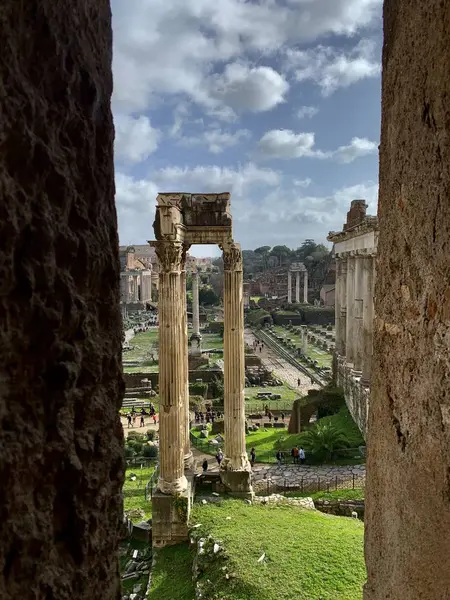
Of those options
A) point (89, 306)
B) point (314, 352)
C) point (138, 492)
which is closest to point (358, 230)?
point (138, 492)

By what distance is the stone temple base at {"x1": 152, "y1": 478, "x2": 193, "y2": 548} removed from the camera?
10609mm

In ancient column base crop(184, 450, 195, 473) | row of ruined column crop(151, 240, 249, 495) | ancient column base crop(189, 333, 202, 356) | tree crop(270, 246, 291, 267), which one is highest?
tree crop(270, 246, 291, 267)

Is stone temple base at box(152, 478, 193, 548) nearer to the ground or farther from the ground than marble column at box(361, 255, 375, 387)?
nearer to the ground

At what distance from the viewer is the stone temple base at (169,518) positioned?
10609 mm

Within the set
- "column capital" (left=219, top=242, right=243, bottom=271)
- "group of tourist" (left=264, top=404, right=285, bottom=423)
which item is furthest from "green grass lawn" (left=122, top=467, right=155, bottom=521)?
"group of tourist" (left=264, top=404, right=285, bottom=423)

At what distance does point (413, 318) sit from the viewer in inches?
98.3

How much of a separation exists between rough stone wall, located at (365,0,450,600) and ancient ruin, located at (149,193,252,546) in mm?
7965

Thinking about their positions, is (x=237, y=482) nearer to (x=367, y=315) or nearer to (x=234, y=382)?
(x=234, y=382)

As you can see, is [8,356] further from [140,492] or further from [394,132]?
[140,492]

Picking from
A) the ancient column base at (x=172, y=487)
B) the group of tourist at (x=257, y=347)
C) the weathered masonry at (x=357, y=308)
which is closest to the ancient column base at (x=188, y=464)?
the ancient column base at (x=172, y=487)

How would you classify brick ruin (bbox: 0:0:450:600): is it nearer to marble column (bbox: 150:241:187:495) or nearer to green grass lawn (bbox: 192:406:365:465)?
marble column (bbox: 150:241:187:495)

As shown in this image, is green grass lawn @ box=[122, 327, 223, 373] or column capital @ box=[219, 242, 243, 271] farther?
green grass lawn @ box=[122, 327, 223, 373]

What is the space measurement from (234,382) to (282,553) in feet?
13.9

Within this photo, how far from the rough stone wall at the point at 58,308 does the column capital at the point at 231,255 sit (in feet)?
32.4
